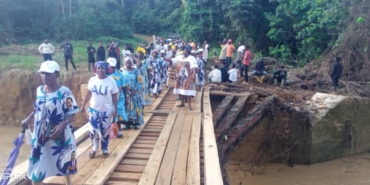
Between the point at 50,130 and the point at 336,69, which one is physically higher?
the point at 336,69

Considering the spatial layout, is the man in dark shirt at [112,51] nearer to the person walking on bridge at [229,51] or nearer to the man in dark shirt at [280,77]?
the person walking on bridge at [229,51]

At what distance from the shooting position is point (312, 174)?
11.2m

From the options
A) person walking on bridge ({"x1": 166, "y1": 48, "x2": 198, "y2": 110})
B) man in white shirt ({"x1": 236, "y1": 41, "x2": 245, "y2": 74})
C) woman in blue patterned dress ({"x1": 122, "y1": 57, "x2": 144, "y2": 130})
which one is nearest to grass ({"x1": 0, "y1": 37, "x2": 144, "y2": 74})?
man in white shirt ({"x1": 236, "y1": 41, "x2": 245, "y2": 74})

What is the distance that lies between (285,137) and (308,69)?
15.1 ft

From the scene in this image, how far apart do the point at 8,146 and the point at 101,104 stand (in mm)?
11229

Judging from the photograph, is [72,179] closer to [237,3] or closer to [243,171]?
[243,171]

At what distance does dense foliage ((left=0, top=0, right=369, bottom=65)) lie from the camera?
16.0m

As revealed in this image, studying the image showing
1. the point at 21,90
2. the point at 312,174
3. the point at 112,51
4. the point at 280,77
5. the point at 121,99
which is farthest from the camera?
the point at 21,90

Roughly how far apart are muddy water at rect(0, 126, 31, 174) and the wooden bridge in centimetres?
754

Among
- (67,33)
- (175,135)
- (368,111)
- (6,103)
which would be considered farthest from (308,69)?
(67,33)

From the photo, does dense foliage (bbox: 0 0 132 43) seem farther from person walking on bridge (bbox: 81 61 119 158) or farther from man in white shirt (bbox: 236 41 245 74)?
person walking on bridge (bbox: 81 61 119 158)

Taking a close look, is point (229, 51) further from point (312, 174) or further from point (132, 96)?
point (132, 96)

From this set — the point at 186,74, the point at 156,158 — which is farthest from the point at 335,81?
the point at 156,158

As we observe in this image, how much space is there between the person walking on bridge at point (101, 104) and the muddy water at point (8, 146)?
27.7 feet
